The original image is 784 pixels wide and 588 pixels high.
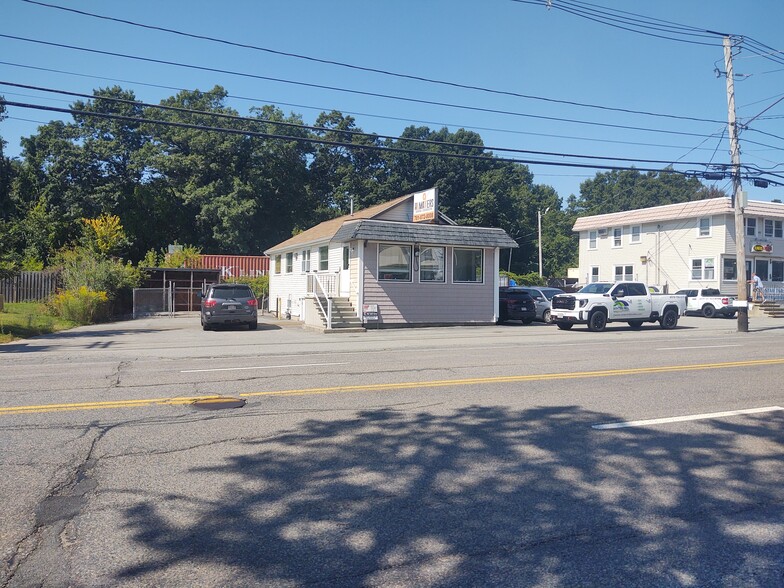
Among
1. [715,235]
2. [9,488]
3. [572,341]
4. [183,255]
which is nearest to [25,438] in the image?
[9,488]

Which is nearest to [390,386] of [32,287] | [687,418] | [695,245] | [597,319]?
[687,418]

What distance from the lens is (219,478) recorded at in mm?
5574

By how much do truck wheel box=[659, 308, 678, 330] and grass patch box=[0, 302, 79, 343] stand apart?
2266 cm

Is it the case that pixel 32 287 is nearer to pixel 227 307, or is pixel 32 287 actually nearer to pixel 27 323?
pixel 27 323

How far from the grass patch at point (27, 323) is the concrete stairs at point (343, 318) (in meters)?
9.48

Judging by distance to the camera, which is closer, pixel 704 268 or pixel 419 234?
pixel 419 234

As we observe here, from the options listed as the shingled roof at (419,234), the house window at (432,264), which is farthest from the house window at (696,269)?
the house window at (432,264)

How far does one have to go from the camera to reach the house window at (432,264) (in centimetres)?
2619

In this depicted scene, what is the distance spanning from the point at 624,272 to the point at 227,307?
3317 centimetres

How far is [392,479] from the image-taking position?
5594mm

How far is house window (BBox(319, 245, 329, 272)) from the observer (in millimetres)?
28875

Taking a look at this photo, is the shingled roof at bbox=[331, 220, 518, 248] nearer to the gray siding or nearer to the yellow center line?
the gray siding

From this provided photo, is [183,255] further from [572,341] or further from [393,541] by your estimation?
[393,541]

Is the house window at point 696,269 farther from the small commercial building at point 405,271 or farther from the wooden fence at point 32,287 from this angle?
the wooden fence at point 32,287
